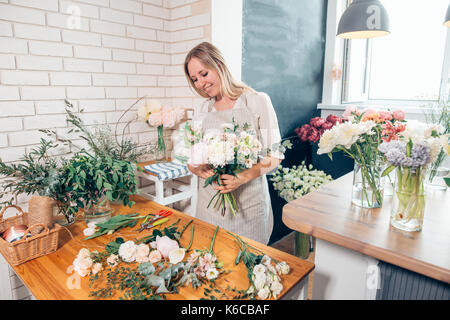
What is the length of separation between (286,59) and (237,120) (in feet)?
5.04

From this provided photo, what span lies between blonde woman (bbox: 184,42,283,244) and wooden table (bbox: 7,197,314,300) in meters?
0.35

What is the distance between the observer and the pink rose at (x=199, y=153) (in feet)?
4.68

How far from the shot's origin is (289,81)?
10.1 feet

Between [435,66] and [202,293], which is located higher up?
[435,66]

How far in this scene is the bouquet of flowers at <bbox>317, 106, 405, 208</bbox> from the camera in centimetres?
129

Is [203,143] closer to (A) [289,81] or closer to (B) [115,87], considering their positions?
(B) [115,87]

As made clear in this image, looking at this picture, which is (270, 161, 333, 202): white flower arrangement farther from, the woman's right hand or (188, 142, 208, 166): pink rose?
(188, 142, 208, 166): pink rose

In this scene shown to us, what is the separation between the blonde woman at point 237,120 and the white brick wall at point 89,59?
2.18 feet

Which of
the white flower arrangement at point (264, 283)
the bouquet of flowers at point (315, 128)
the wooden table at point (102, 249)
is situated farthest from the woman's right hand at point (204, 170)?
the bouquet of flowers at point (315, 128)

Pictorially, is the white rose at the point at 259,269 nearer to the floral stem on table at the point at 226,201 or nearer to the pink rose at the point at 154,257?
the pink rose at the point at 154,257

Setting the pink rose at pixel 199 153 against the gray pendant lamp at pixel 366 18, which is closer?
the pink rose at pixel 199 153

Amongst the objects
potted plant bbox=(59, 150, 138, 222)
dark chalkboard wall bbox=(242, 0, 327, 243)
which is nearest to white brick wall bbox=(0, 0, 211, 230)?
Result: dark chalkboard wall bbox=(242, 0, 327, 243)
